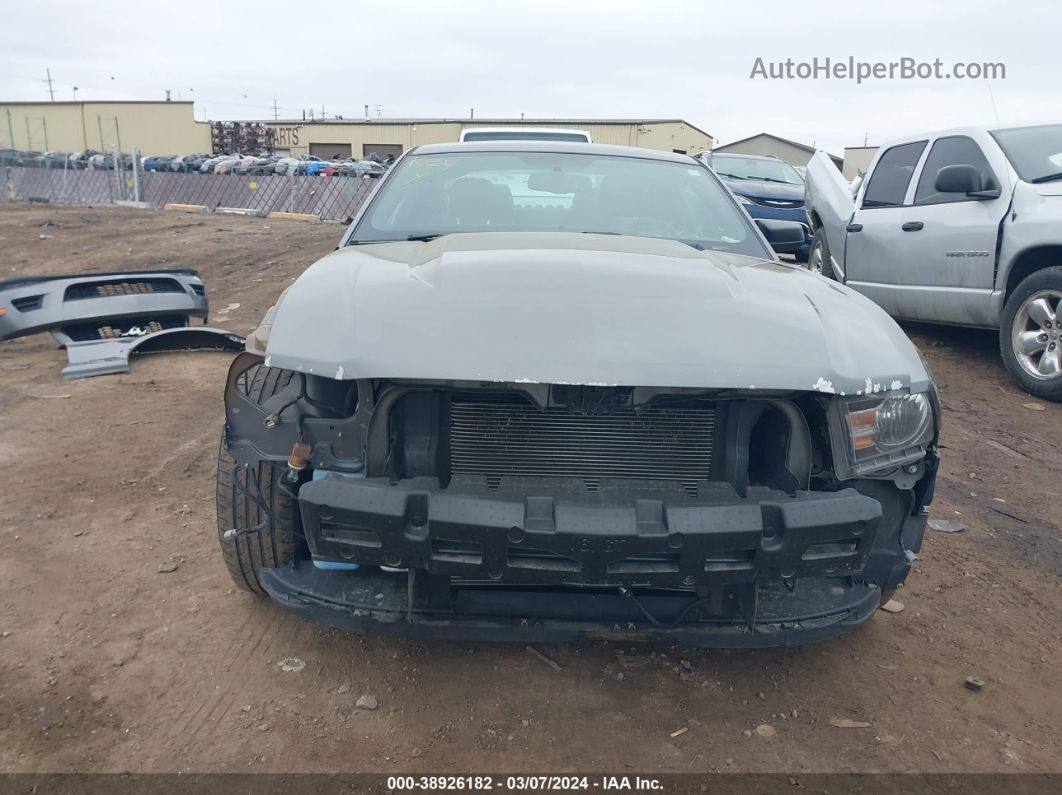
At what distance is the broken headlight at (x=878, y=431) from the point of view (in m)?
2.16

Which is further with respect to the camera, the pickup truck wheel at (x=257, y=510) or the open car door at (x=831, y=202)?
the open car door at (x=831, y=202)

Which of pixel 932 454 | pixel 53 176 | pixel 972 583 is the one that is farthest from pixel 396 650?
pixel 53 176

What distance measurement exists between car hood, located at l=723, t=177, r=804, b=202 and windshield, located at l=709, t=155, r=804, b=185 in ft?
0.94

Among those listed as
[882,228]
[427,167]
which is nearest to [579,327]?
[427,167]

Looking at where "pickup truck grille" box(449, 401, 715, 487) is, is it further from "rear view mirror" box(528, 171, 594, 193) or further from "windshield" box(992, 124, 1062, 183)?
"windshield" box(992, 124, 1062, 183)

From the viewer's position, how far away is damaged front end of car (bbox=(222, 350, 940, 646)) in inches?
80.0

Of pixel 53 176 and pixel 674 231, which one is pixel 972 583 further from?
pixel 53 176

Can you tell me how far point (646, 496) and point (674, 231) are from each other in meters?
1.56

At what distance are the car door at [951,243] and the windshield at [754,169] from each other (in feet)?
A: 18.4

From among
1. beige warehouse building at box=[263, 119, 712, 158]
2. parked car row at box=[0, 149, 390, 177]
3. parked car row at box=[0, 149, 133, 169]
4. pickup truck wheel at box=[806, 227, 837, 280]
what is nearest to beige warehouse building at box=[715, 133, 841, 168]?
beige warehouse building at box=[263, 119, 712, 158]

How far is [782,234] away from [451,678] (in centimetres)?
238

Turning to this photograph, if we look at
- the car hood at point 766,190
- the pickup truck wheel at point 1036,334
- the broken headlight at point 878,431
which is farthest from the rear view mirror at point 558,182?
the car hood at point 766,190

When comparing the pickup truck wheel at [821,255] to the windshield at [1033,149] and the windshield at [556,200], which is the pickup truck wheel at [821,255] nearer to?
the windshield at [1033,149]

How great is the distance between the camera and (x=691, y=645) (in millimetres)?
2287
